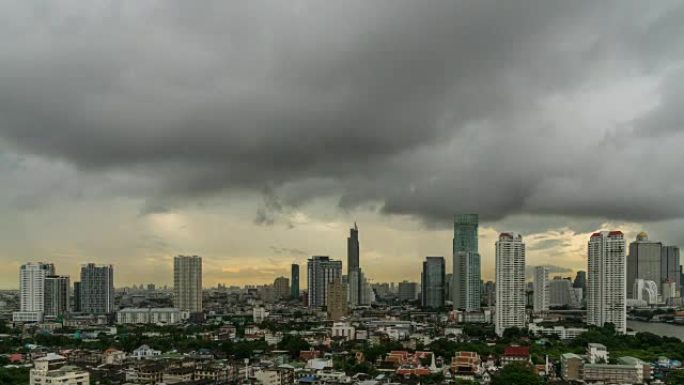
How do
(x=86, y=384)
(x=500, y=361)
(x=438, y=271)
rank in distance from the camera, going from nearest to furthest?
(x=86, y=384) < (x=500, y=361) < (x=438, y=271)

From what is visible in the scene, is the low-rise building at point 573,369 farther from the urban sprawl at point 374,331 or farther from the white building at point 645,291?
the white building at point 645,291

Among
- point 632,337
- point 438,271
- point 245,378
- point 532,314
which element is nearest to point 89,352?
point 245,378

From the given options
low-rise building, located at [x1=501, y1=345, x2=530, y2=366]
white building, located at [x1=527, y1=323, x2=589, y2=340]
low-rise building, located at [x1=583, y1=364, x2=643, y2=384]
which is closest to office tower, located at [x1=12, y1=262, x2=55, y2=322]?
white building, located at [x1=527, y1=323, x2=589, y2=340]

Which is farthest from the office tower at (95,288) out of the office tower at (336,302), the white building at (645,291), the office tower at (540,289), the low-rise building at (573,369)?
the white building at (645,291)

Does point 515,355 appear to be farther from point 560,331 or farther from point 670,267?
point 670,267

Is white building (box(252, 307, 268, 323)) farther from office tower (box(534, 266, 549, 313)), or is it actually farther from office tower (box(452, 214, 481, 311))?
office tower (box(534, 266, 549, 313))

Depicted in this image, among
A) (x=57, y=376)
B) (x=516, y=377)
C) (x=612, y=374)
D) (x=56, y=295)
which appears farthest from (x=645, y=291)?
(x=57, y=376)

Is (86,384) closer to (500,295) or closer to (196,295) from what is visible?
(500,295)
